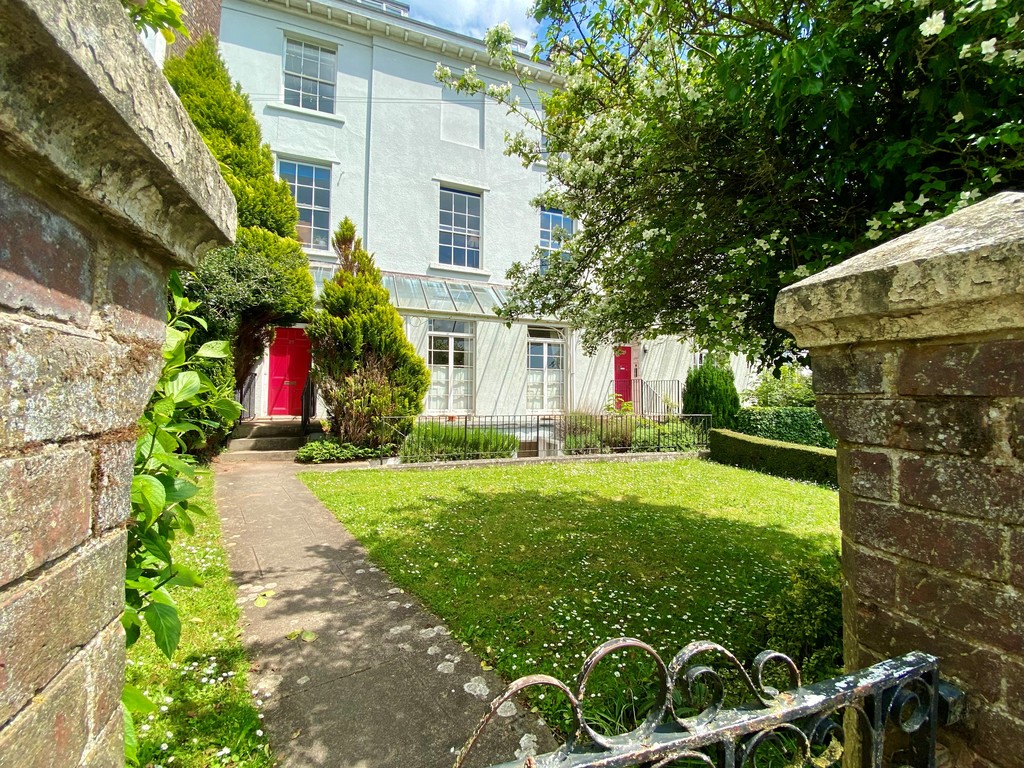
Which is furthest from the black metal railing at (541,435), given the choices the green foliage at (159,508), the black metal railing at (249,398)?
the green foliage at (159,508)

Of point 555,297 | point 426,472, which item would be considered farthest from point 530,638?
point 426,472

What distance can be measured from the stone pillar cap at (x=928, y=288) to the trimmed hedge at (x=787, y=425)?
13.5 metres

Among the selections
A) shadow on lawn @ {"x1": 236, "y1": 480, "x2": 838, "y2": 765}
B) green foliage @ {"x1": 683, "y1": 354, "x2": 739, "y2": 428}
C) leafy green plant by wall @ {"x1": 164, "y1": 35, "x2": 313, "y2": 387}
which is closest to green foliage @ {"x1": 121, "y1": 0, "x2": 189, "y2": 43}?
shadow on lawn @ {"x1": 236, "y1": 480, "x2": 838, "y2": 765}

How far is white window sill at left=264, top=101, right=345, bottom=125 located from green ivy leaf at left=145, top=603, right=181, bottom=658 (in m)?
14.8

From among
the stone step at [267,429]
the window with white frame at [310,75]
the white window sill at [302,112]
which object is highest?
the window with white frame at [310,75]

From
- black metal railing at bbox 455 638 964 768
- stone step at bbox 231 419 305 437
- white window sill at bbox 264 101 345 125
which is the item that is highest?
white window sill at bbox 264 101 345 125

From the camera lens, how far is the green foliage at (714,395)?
14.3 m

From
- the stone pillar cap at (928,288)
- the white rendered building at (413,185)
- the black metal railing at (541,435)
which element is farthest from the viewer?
the white rendered building at (413,185)

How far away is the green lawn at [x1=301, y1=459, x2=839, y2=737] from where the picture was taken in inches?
126

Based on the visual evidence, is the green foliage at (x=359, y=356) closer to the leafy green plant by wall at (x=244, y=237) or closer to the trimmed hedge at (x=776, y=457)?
the leafy green plant by wall at (x=244, y=237)

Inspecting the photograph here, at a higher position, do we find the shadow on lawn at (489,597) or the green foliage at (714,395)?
the green foliage at (714,395)

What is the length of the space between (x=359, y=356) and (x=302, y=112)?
769 centimetres

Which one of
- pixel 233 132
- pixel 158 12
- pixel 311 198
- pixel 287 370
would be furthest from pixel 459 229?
pixel 158 12

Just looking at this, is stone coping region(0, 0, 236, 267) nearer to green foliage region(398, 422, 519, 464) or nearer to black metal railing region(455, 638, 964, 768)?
black metal railing region(455, 638, 964, 768)
